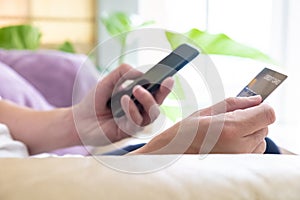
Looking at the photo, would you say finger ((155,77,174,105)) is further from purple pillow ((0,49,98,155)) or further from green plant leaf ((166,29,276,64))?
purple pillow ((0,49,98,155))

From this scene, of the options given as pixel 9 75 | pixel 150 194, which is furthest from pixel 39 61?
pixel 150 194

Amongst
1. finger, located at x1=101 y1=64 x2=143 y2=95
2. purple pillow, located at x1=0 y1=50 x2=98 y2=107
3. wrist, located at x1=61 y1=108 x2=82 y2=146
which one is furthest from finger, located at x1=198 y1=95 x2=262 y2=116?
purple pillow, located at x1=0 y1=50 x2=98 y2=107

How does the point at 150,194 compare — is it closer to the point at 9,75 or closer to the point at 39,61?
the point at 9,75

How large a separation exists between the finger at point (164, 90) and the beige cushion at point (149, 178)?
252 millimetres

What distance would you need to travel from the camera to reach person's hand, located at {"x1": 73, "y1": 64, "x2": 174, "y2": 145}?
87 centimetres

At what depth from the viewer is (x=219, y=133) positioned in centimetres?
59

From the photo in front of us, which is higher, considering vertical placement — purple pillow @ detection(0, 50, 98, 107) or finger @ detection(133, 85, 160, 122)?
finger @ detection(133, 85, 160, 122)

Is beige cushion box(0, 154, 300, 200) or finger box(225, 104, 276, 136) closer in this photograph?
beige cushion box(0, 154, 300, 200)

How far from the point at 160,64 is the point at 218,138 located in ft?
0.67

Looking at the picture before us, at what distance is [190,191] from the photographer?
47cm

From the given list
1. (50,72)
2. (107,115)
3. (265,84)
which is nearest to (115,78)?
(107,115)

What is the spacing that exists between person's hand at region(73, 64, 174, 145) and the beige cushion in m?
0.34

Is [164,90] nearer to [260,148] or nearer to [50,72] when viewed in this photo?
[260,148]

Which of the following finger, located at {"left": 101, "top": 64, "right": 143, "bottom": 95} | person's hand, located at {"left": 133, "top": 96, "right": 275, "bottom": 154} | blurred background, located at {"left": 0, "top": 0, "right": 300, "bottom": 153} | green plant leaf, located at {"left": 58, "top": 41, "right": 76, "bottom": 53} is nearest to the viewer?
person's hand, located at {"left": 133, "top": 96, "right": 275, "bottom": 154}
